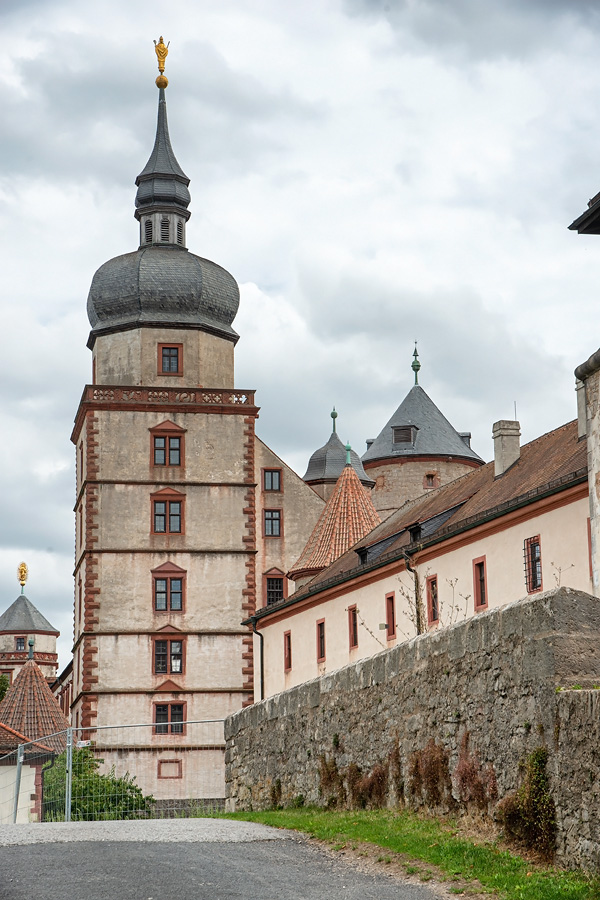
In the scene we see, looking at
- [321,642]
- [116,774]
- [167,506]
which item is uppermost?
[167,506]

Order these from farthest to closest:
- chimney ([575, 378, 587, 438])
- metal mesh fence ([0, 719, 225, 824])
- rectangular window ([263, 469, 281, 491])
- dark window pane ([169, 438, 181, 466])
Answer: rectangular window ([263, 469, 281, 491]), dark window pane ([169, 438, 181, 466]), chimney ([575, 378, 587, 438]), metal mesh fence ([0, 719, 225, 824])

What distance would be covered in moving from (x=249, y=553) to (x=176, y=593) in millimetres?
3108

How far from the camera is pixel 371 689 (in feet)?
55.1

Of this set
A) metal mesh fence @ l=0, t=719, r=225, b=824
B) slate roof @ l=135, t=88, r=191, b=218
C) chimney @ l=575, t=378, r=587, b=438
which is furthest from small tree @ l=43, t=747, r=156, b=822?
slate roof @ l=135, t=88, r=191, b=218

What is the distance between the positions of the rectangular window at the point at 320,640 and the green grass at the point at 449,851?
1021 inches

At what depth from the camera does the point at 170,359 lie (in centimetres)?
5738

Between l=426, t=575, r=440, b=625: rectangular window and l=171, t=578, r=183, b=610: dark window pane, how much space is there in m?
19.2

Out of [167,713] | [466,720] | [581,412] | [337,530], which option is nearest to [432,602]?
[581,412]

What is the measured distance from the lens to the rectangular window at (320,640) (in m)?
43.2

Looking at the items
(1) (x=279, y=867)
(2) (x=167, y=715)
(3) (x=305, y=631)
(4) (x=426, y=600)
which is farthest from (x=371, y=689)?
(2) (x=167, y=715)

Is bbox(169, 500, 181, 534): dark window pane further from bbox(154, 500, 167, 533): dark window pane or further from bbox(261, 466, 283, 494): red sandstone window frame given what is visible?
bbox(261, 466, 283, 494): red sandstone window frame

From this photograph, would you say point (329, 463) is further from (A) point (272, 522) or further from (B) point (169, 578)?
(B) point (169, 578)

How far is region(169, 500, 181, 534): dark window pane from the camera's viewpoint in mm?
55188

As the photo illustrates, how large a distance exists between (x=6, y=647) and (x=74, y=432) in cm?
8305
